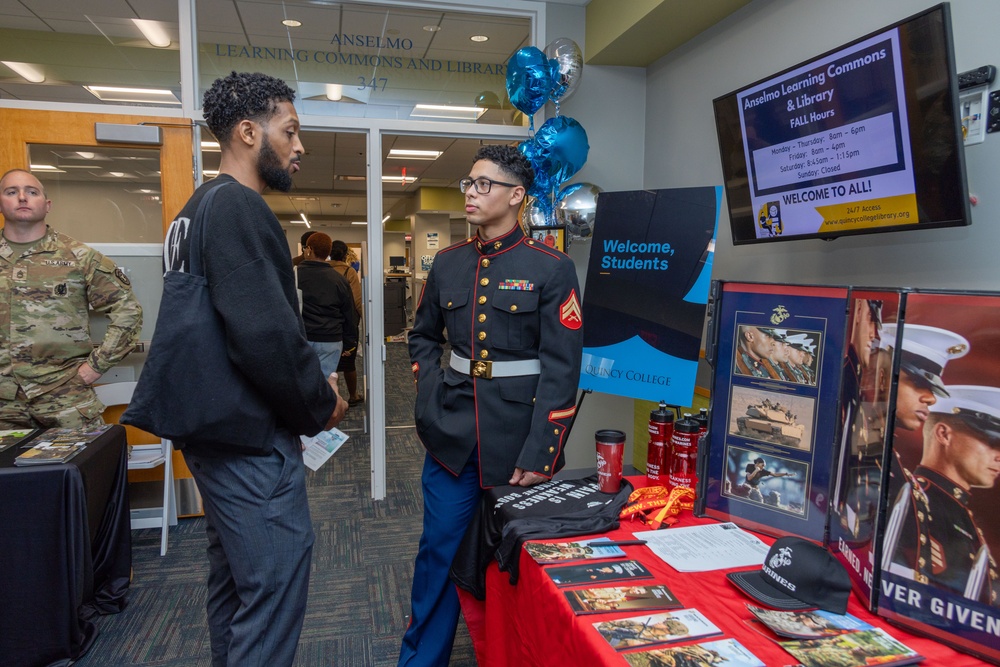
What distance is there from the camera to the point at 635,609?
1.02m

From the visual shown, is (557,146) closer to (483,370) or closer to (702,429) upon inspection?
(483,370)

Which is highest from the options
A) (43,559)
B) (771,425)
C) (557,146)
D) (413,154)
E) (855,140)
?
(413,154)

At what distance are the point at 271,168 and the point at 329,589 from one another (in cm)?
191

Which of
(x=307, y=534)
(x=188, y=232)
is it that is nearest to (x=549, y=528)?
(x=307, y=534)

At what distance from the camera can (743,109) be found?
6.60 feet

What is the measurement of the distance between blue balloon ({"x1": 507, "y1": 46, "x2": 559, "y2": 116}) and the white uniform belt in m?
1.70

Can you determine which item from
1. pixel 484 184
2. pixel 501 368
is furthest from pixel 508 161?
pixel 501 368

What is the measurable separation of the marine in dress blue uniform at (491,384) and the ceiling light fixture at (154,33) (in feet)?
7.89

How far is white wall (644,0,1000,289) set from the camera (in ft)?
5.43

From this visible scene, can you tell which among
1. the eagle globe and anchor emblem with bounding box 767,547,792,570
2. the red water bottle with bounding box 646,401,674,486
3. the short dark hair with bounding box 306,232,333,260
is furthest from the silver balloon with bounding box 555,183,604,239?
the short dark hair with bounding box 306,232,333,260

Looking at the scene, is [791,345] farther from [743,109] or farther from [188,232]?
[188,232]

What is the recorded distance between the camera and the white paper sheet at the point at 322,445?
5.24ft

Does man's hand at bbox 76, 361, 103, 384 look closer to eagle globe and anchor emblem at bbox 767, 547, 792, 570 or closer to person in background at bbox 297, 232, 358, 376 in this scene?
person in background at bbox 297, 232, 358, 376

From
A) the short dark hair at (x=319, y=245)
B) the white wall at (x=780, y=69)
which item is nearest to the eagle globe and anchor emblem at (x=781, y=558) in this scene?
the white wall at (x=780, y=69)
